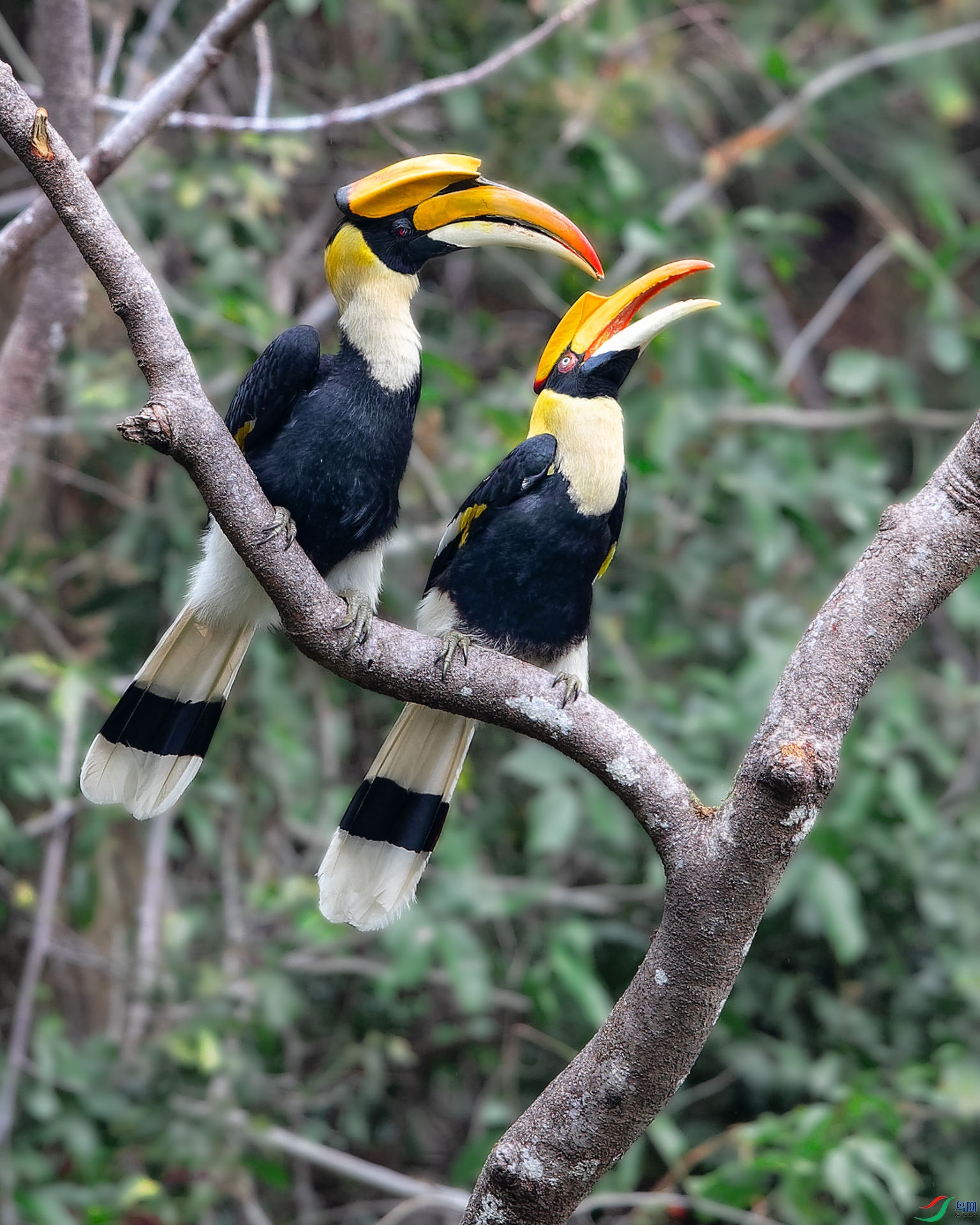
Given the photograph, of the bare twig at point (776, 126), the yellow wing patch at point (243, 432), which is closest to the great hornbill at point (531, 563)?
the yellow wing patch at point (243, 432)

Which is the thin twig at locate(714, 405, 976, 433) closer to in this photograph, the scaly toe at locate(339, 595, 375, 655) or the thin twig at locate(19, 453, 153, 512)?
the thin twig at locate(19, 453, 153, 512)

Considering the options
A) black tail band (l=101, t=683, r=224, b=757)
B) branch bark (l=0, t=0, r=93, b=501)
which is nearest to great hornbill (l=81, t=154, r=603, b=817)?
black tail band (l=101, t=683, r=224, b=757)

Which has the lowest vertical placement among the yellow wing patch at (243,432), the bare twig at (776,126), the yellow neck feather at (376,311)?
the yellow wing patch at (243,432)

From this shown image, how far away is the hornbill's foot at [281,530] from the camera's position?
160 centimetres

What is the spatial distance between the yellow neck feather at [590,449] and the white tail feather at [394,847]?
0.42 metres

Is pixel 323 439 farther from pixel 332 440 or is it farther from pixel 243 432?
pixel 243 432

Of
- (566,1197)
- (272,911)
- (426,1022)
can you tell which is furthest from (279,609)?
(426,1022)

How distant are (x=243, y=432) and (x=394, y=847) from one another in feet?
2.28

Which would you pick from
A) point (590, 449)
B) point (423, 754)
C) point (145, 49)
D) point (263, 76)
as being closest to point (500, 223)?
point (590, 449)

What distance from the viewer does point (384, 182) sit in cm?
192

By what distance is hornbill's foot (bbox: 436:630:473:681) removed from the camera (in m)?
1.68

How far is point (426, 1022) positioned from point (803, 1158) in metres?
1.44

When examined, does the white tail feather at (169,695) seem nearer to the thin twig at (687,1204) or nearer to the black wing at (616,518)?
the black wing at (616,518)

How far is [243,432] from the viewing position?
201 cm
